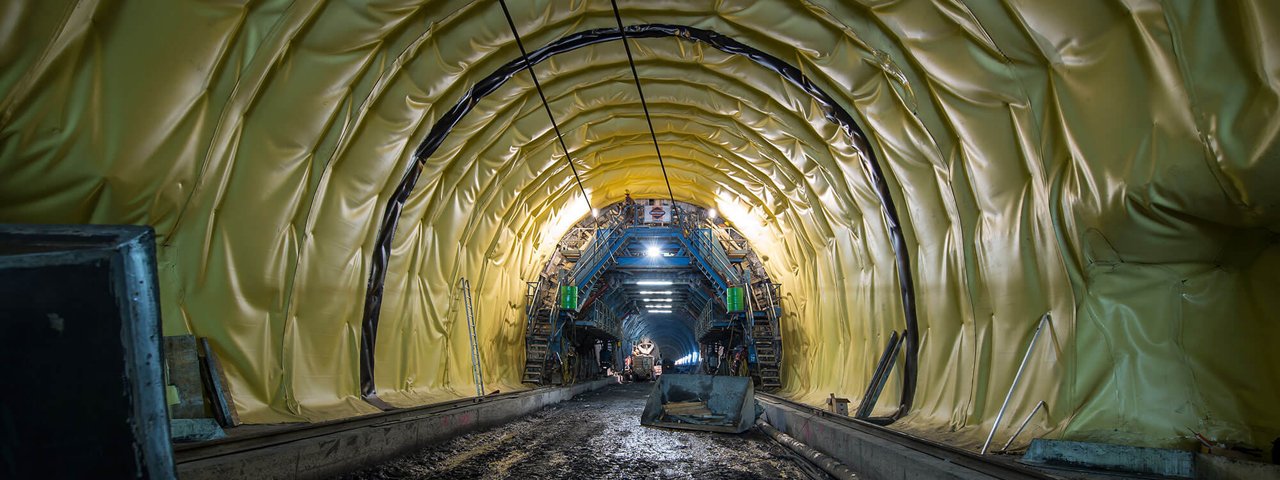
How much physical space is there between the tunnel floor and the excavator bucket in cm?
24

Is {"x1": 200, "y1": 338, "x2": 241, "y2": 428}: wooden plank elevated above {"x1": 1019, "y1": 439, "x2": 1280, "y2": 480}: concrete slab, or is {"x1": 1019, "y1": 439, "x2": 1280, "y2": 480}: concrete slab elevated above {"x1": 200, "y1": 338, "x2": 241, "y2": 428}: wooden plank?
{"x1": 200, "y1": 338, "x2": 241, "y2": 428}: wooden plank

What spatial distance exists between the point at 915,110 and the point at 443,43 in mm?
6188

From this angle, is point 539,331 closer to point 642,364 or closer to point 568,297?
point 568,297

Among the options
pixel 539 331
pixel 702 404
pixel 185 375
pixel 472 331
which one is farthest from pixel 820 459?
pixel 539 331

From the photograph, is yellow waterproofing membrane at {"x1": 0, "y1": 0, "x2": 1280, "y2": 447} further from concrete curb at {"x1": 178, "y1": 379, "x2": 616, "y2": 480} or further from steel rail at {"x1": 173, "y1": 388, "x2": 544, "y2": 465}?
concrete curb at {"x1": 178, "y1": 379, "x2": 616, "y2": 480}

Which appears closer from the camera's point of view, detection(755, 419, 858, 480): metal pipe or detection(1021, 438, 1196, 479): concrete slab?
detection(1021, 438, 1196, 479): concrete slab

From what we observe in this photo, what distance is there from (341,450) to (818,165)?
8.92m

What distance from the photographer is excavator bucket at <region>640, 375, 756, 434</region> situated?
9.81 metres

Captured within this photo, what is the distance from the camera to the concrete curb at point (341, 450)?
451cm

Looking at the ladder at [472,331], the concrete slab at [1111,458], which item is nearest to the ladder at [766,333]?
the ladder at [472,331]

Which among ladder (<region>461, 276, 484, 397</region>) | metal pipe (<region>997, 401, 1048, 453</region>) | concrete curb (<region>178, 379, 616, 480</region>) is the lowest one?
concrete curb (<region>178, 379, 616, 480</region>)

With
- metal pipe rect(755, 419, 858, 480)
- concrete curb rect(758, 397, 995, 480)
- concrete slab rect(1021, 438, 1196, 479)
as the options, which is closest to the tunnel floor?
metal pipe rect(755, 419, 858, 480)

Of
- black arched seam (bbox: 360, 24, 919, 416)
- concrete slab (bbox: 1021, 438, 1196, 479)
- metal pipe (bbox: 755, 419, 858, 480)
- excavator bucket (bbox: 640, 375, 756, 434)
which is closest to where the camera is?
concrete slab (bbox: 1021, 438, 1196, 479)

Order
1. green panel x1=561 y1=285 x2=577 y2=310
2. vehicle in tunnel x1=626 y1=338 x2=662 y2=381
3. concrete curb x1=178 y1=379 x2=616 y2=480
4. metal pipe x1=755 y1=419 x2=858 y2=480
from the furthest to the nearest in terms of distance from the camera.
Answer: vehicle in tunnel x1=626 y1=338 x2=662 y2=381
green panel x1=561 y1=285 x2=577 y2=310
metal pipe x1=755 y1=419 x2=858 y2=480
concrete curb x1=178 y1=379 x2=616 y2=480
